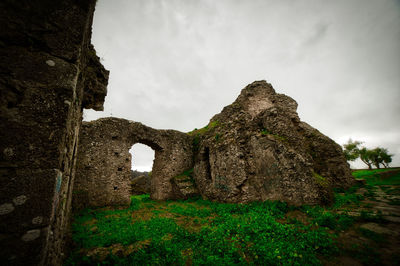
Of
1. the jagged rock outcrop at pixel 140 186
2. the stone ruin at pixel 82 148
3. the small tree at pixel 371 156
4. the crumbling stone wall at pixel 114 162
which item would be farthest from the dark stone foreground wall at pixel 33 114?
the small tree at pixel 371 156

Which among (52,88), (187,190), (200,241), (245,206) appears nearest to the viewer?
(52,88)

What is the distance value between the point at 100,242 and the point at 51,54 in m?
4.34

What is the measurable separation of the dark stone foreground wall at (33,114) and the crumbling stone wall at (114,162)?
7.65m

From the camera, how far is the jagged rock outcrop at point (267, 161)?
665 cm

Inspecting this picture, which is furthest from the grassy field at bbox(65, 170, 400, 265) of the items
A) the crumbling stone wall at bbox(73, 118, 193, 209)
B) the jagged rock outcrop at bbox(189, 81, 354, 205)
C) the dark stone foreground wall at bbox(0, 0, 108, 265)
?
the crumbling stone wall at bbox(73, 118, 193, 209)

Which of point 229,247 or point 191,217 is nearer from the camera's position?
point 229,247

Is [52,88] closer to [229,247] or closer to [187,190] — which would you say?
[229,247]

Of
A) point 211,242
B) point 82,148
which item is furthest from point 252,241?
point 82,148

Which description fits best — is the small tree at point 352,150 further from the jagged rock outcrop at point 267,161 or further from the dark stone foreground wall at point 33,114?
the dark stone foreground wall at point 33,114

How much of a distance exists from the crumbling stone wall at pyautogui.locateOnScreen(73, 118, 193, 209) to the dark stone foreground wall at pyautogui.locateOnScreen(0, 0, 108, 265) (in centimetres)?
765

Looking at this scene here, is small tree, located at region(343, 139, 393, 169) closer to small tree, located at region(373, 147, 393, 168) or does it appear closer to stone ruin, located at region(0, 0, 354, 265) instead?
small tree, located at region(373, 147, 393, 168)

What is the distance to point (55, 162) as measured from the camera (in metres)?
1.90

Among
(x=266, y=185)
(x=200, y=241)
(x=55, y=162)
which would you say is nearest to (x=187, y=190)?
(x=266, y=185)

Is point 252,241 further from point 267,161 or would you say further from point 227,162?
point 227,162
